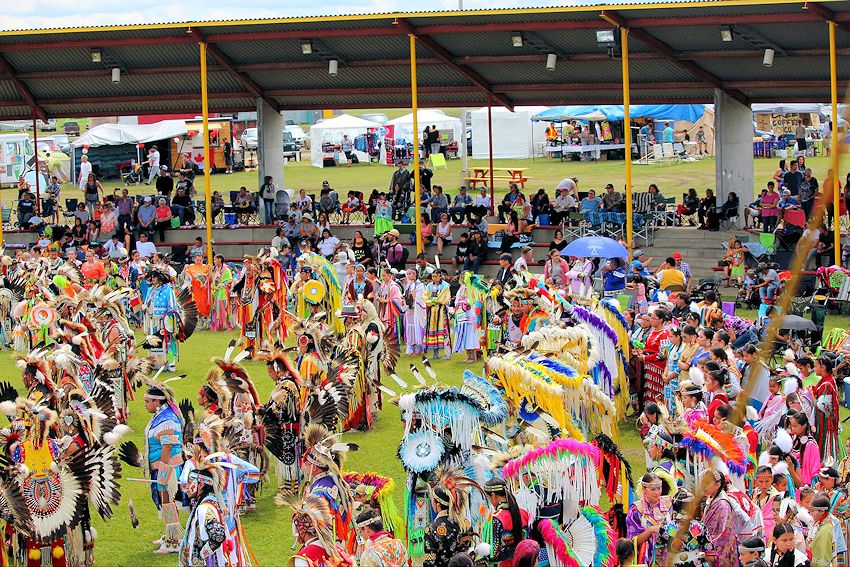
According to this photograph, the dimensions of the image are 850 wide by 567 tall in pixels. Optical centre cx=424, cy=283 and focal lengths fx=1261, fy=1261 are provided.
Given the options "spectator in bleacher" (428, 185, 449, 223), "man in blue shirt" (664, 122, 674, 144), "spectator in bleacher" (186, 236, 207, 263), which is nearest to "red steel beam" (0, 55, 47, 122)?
"spectator in bleacher" (186, 236, 207, 263)

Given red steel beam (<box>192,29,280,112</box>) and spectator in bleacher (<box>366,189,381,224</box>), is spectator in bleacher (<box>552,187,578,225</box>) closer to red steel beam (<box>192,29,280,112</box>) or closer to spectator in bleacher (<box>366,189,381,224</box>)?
spectator in bleacher (<box>366,189,381,224</box>)

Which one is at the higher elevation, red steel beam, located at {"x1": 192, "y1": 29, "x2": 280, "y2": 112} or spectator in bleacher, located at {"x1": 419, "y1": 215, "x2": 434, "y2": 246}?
red steel beam, located at {"x1": 192, "y1": 29, "x2": 280, "y2": 112}

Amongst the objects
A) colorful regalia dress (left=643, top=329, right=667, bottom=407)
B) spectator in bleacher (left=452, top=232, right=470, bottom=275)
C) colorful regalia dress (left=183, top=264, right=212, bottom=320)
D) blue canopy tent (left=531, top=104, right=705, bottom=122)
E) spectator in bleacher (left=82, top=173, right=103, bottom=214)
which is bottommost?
colorful regalia dress (left=643, top=329, right=667, bottom=407)

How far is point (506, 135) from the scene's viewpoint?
45.2 meters

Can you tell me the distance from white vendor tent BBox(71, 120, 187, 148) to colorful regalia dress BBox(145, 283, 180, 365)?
27053 mm

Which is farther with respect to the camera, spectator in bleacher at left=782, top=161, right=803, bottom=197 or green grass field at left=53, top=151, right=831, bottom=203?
green grass field at left=53, top=151, right=831, bottom=203

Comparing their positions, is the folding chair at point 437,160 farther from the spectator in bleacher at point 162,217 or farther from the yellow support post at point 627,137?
the yellow support post at point 627,137

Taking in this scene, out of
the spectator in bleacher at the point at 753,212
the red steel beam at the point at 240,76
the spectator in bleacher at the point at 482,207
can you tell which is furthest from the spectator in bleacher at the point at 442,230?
the red steel beam at the point at 240,76

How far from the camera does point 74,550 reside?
32.9 ft

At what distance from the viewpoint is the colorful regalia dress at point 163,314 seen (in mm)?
16422

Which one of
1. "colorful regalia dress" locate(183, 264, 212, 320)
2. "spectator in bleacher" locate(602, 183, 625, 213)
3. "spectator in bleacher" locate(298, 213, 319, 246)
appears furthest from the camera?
"spectator in bleacher" locate(298, 213, 319, 246)

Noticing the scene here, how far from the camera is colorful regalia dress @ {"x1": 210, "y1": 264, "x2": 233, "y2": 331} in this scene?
20266 millimetres

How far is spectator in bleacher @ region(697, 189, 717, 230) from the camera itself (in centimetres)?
2241

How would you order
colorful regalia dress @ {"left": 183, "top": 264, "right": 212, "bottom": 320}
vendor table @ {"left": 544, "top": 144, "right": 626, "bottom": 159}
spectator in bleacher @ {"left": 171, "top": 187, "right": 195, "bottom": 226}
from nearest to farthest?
1. colorful regalia dress @ {"left": 183, "top": 264, "right": 212, "bottom": 320}
2. spectator in bleacher @ {"left": 171, "top": 187, "right": 195, "bottom": 226}
3. vendor table @ {"left": 544, "top": 144, "right": 626, "bottom": 159}
